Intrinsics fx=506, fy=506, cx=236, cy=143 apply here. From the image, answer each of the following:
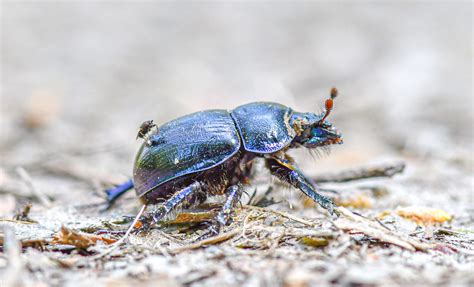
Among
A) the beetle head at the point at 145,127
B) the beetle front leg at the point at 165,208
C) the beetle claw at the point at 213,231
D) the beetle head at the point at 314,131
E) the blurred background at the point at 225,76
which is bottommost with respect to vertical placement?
the beetle claw at the point at 213,231

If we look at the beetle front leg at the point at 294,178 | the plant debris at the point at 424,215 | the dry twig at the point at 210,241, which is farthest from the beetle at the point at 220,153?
the plant debris at the point at 424,215

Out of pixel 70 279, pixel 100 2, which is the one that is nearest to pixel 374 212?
pixel 70 279

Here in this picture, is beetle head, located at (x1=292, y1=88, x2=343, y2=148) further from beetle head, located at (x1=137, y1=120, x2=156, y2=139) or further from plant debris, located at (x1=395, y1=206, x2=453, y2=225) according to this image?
beetle head, located at (x1=137, y1=120, x2=156, y2=139)

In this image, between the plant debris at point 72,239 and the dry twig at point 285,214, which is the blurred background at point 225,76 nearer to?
the dry twig at point 285,214

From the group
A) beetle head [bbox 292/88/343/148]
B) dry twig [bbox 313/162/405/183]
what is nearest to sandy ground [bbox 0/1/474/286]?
dry twig [bbox 313/162/405/183]

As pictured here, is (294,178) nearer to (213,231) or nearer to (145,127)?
(213,231)

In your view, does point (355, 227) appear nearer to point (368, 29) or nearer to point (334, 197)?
point (334, 197)

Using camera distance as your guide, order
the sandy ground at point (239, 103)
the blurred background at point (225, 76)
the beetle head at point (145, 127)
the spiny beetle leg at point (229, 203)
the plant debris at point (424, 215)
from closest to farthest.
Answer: the sandy ground at point (239, 103)
the spiny beetle leg at point (229, 203)
the beetle head at point (145, 127)
the plant debris at point (424, 215)
the blurred background at point (225, 76)
